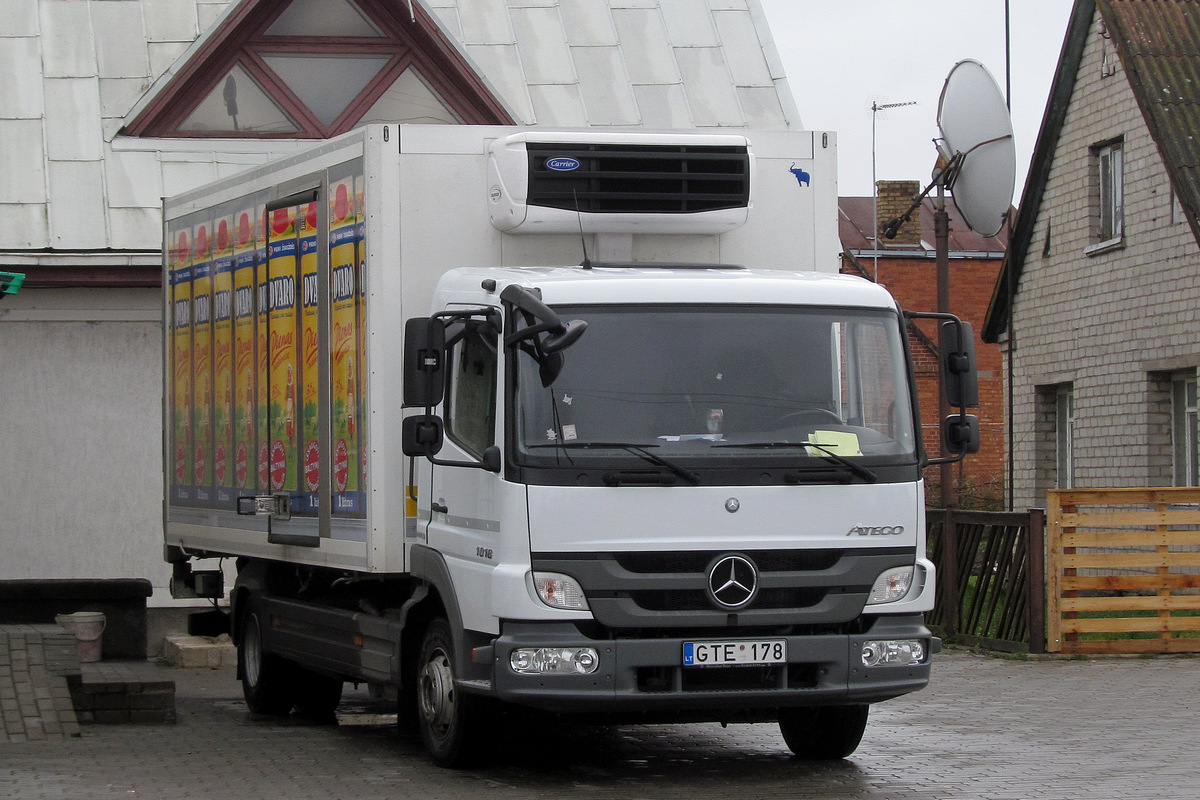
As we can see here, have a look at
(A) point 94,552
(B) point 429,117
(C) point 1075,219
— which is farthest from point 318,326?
(C) point 1075,219

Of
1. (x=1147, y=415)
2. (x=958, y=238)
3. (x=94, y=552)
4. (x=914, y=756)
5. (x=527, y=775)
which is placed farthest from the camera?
(x=958, y=238)

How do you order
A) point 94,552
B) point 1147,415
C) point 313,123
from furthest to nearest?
point 1147,415
point 313,123
point 94,552

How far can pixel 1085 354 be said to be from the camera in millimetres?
23453

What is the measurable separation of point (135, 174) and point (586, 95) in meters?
4.38

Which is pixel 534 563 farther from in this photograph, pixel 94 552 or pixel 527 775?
pixel 94 552

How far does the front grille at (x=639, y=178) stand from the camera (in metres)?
9.81

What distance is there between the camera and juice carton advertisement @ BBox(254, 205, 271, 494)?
11.6 metres

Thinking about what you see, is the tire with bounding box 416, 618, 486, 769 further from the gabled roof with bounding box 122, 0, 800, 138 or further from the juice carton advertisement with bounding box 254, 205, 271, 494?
the gabled roof with bounding box 122, 0, 800, 138

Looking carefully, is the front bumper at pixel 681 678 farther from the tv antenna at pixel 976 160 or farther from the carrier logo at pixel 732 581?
the tv antenna at pixel 976 160

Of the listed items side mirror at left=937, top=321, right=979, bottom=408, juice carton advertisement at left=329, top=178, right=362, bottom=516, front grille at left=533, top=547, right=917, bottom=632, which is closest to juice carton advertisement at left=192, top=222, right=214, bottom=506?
juice carton advertisement at left=329, top=178, right=362, bottom=516

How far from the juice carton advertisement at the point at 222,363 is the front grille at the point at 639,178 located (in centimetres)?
324

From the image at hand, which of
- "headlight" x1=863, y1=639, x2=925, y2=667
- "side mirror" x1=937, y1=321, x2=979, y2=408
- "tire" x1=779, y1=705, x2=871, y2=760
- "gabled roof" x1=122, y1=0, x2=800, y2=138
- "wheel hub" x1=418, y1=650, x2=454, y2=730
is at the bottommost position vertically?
"tire" x1=779, y1=705, x2=871, y2=760

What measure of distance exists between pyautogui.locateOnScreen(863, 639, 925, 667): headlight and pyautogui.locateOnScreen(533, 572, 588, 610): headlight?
4.56 feet

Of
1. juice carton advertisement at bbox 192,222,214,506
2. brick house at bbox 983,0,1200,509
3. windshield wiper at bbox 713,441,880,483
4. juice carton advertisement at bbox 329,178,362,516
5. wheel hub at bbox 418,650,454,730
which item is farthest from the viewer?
brick house at bbox 983,0,1200,509
